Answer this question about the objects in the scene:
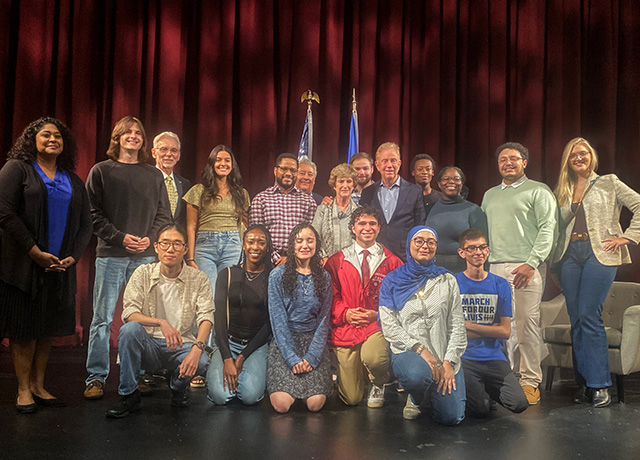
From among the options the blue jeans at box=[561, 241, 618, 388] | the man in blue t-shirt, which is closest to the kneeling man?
the man in blue t-shirt

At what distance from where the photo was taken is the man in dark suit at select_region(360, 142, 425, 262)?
399cm

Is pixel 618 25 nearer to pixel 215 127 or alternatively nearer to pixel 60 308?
pixel 215 127

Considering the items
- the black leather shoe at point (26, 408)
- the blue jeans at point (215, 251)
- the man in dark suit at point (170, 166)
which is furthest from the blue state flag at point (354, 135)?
the black leather shoe at point (26, 408)

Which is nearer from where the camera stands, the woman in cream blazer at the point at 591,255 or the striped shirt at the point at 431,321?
the striped shirt at the point at 431,321

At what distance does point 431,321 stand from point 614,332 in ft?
5.12

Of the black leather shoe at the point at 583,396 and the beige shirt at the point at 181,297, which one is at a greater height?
the beige shirt at the point at 181,297

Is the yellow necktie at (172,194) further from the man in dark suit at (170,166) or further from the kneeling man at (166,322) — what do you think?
the kneeling man at (166,322)

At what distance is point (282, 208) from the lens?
3990mm

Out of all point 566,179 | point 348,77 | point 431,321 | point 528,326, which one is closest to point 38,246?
point 431,321

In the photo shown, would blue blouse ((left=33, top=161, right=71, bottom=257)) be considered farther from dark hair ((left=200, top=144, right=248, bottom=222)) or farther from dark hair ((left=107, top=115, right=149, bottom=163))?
dark hair ((left=200, top=144, right=248, bottom=222))

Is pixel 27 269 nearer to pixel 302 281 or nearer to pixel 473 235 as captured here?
pixel 302 281

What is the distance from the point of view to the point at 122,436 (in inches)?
106

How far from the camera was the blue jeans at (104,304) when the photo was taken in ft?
11.1

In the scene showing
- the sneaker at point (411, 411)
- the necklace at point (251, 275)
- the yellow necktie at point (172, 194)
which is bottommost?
the sneaker at point (411, 411)
